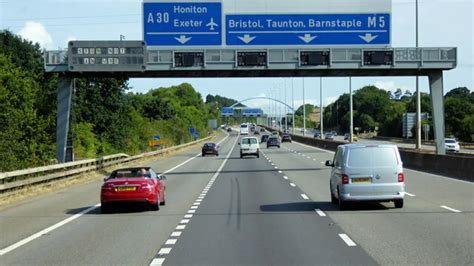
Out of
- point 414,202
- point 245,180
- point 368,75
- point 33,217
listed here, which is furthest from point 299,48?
point 33,217

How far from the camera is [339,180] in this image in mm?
17500

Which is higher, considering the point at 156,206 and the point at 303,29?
the point at 303,29

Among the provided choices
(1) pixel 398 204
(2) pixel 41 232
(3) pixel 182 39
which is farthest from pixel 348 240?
(3) pixel 182 39

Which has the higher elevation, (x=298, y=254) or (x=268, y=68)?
(x=268, y=68)

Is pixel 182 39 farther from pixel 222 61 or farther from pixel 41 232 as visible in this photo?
pixel 41 232

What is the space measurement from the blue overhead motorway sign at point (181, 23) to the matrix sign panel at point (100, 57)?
150 centimetres

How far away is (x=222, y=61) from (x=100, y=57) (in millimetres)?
6242

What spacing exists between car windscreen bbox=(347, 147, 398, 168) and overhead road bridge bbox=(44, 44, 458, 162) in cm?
1741

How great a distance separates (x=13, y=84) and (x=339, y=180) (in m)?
41.8

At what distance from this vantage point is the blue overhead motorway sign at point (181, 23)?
33397 mm

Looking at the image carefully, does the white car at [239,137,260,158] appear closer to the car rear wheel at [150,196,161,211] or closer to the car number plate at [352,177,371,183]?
the car rear wheel at [150,196,161,211]

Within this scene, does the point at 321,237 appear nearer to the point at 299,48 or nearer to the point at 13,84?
the point at 299,48

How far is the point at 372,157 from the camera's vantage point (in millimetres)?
17297

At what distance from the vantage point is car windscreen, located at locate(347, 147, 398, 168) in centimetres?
1720
